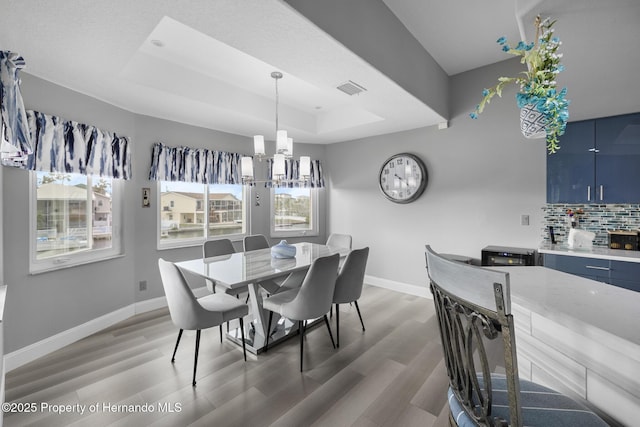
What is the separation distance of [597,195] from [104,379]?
459cm

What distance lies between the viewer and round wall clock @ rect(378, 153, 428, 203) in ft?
13.2

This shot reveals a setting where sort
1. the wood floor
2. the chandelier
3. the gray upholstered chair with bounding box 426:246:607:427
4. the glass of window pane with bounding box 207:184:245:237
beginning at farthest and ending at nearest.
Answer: the glass of window pane with bounding box 207:184:245:237 → the chandelier → the wood floor → the gray upholstered chair with bounding box 426:246:607:427

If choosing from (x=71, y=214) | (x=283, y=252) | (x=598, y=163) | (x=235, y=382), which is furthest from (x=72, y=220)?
(x=598, y=163)

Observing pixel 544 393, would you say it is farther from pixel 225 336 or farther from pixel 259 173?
pixel 259 173

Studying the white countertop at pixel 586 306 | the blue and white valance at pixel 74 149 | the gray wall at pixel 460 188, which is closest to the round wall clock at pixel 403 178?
the gray wall at pixel 460 188

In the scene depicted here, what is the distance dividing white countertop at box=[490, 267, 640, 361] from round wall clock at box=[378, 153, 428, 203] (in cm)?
274

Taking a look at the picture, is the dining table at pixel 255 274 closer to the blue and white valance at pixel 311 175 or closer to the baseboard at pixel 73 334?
the baseboard at pixel 73 334

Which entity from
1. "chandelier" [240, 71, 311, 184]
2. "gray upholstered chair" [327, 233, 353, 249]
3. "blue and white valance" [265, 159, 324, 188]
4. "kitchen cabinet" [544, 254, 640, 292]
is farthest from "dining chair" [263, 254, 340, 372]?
"blue and white valance" [265, 159, 324, 188]

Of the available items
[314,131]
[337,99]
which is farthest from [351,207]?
[337,99]

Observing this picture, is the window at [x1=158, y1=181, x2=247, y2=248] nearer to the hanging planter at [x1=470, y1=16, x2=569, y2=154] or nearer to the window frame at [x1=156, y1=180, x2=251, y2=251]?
the window frame at [x1=156, y1=180, x2=251, y2=251]

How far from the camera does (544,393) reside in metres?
0.97

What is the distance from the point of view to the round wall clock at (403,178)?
4027 mm

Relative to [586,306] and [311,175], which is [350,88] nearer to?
[586,306]

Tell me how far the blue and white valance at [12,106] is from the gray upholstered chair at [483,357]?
2475 millimetres
